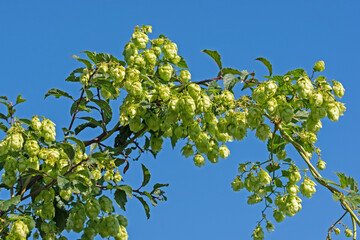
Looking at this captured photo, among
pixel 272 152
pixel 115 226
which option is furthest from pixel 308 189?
pixel 115 226

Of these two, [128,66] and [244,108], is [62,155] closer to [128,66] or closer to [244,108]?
[128,66]

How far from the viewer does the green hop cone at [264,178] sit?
4.43 m

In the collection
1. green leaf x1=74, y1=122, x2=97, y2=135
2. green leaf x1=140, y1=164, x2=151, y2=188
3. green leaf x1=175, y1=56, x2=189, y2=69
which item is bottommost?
green leaf x1=140, y1=164, x2=151, y2=188

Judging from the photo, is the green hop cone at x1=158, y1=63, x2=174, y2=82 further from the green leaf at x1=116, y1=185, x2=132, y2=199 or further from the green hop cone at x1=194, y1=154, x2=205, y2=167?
the green leaf at x1=116, y1=185, x2=132, y2=199

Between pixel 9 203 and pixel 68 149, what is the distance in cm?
55

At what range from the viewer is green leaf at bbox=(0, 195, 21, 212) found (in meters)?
3.68

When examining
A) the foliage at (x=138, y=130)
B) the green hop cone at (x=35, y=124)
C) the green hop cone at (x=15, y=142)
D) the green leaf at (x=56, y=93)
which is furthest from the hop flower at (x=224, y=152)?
the green hop cone at (x=15, y=142)

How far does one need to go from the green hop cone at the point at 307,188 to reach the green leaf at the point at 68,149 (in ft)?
6.00

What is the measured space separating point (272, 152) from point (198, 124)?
34.6 inches

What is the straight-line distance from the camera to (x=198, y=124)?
3887 millimetres

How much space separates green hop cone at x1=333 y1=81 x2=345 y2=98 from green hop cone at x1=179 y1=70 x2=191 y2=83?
43.2 inches

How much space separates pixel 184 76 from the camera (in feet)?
13.5

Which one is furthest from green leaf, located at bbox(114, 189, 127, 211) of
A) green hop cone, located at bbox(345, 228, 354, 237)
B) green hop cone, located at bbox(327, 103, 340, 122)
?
green hop cone, located at bbox(345, 228, 354, 237)

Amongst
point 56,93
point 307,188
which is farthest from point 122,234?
point 307,188
